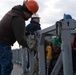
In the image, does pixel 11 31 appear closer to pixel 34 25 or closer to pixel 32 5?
pixel 32 5

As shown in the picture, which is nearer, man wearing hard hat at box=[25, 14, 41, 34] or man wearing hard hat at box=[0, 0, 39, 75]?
man wearing hard hat at box=[0, 0, 39, 75]

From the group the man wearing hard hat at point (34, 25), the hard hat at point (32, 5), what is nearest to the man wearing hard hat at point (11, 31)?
the hard hat at point (32, 5)

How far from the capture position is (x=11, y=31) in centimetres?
565

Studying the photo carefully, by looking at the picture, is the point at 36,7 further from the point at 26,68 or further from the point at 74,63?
the point at 26,68

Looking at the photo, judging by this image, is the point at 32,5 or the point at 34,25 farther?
the point at 34,25

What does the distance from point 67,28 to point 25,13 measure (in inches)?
73.7

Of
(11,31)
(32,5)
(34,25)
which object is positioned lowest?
(11,31)

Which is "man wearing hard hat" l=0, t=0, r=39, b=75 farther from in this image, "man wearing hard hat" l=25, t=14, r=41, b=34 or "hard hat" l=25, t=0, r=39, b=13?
"man wearing hard hat" l=25, t=14, r=41, b=34

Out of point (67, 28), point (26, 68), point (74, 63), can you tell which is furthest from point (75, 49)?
point (26, 68)

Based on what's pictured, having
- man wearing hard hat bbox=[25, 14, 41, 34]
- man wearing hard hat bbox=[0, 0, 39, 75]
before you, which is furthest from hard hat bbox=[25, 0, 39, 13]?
man wearing hard hat bbox=[25, 14, 41, 34]

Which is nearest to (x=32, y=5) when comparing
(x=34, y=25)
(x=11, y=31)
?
(x=11, y=31)

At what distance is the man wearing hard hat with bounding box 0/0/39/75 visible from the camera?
5504mm

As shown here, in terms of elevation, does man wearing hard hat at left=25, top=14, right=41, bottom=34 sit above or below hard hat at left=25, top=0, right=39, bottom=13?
below

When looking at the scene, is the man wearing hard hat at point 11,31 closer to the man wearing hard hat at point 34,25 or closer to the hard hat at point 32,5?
the hard hat at point 32,5
